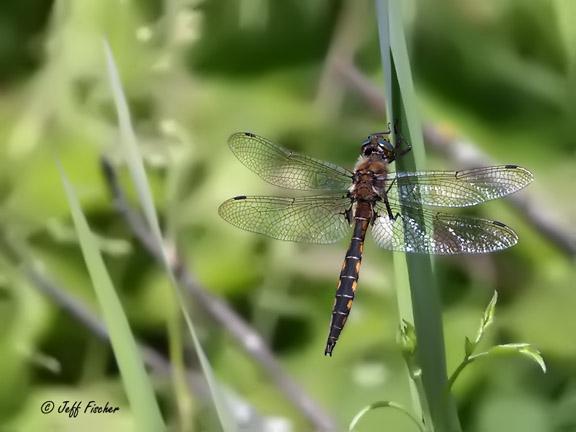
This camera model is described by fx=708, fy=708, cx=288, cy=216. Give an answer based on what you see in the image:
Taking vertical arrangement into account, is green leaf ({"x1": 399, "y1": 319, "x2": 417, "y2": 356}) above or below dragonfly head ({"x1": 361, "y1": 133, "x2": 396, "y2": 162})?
below

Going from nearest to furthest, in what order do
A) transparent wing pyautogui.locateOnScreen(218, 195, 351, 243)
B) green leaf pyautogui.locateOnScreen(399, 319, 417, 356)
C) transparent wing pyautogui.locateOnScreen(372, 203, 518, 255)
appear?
1. green leaf pyautogui.locateOnScreen(399, 319, 417, 356)
2. transparent wing pyautogui.locateOnScreen(372, 203, 518, 255)
3. transparent wing pyautogui.locateOnScreen(218, 195, 351, 243)

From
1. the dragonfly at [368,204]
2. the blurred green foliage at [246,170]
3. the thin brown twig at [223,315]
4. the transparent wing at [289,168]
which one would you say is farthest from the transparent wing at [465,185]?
the thin brown twig at [223,315]

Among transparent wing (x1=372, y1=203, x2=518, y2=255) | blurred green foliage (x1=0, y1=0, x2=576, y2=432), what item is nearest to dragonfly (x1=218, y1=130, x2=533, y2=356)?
transparent wing (x1=372, y1=203, x2=518, y2=255)

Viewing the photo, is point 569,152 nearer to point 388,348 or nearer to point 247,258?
point 388,348

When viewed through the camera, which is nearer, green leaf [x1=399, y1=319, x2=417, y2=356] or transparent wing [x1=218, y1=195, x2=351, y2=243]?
green leaf [x1=399, y1=319, x2=417, y2=356]

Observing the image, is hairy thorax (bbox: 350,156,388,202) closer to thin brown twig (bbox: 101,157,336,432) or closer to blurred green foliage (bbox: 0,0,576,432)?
blurred green foliage (bbox: 0,0,576,432)

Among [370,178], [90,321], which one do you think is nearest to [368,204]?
[370,178]

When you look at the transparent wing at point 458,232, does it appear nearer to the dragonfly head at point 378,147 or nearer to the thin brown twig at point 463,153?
the dragonfly head at point 378,147
